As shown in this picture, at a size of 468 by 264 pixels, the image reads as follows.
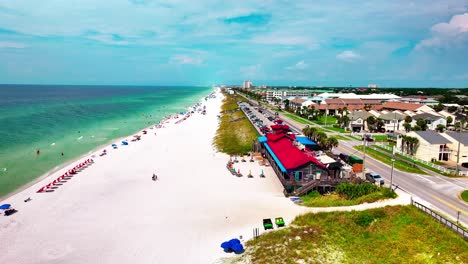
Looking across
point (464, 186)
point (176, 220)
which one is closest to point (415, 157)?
point (464, 186)

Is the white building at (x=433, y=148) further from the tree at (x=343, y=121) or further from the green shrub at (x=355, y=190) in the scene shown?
the tree at (x=343, y=121)

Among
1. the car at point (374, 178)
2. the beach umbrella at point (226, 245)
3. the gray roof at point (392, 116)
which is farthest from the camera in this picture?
the gray roof at point (392, 116)

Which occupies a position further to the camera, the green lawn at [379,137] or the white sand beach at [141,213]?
the green lawn at [379,137]

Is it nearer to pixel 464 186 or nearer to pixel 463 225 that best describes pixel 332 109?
pixel 464 186

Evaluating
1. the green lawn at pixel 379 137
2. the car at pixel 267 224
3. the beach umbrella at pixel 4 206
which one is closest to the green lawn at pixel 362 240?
the car at pixel 267 224

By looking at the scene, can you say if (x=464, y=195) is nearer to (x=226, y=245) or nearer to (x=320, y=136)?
(x=320, y=136)

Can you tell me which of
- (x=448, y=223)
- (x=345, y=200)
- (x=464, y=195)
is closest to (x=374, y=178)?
(x=345, y=200)
